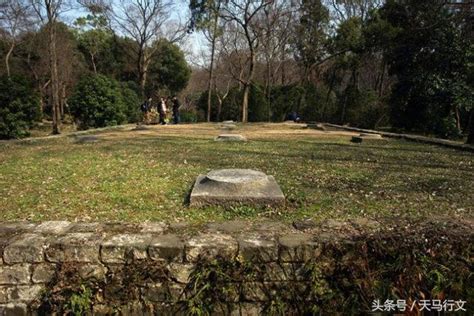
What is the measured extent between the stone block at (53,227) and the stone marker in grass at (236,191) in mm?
1105

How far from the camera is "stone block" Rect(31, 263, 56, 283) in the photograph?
2.57 meters

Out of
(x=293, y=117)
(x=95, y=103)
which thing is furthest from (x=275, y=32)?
(x=95, y=103)

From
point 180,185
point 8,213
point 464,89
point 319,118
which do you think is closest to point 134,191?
point 180,185

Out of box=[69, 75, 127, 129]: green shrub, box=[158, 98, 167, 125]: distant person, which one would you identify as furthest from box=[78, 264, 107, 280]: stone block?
box=[158, 98, 167, 125]: distant person

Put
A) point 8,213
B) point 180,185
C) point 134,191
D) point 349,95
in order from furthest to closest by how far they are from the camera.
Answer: point 349,95, point 180,185, point 134,191, point 8,213

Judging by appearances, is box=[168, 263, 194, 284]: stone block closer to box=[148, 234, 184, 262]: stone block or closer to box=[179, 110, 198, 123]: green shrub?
box=[148, 234, 184, 262]: stone block

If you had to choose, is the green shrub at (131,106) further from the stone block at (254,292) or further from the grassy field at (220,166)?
the stone block at (254,292)

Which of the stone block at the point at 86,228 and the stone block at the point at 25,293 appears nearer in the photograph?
the stone block at the point at 25,293

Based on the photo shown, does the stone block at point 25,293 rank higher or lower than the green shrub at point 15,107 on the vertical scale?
lower

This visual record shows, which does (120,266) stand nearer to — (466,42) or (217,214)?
(217,214)

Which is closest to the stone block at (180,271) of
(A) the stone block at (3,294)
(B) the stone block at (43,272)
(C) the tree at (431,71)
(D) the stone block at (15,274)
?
(B) the stone block at (43,272)

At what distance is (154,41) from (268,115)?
1181 cm

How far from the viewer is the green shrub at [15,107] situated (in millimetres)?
13938

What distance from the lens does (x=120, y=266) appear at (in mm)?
2570
